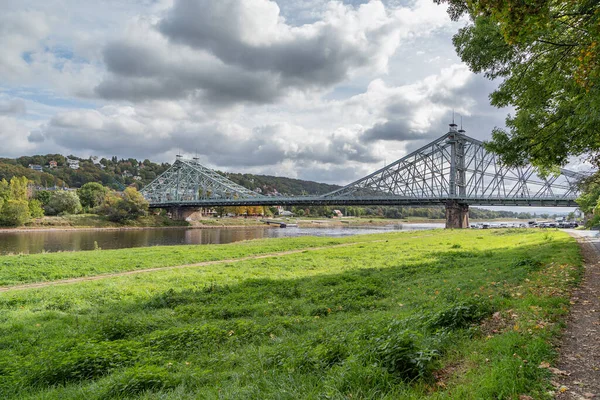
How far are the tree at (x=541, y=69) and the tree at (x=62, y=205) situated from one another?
83375mm

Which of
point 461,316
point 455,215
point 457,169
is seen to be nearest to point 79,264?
point 461,316

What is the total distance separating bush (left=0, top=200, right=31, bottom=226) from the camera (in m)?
58.6

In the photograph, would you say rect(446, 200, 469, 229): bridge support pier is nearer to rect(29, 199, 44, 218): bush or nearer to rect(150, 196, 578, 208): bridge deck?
rect(150, 196, 578, 208): bridge deck

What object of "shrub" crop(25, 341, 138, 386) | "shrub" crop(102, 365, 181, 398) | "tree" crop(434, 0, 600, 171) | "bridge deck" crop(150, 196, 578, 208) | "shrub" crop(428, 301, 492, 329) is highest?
"tree" crop(434, 0, 600, 171)

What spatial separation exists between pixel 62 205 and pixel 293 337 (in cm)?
8410

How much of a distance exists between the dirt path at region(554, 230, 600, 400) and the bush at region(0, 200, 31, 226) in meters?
74.7

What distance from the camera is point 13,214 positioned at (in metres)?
58.9

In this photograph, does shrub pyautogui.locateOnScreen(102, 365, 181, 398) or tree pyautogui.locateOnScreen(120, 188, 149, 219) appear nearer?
shrub pyautogui.locateOnScreen(102, 365, 181, 398)

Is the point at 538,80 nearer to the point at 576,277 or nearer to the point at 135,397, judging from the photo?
the point at 576,277

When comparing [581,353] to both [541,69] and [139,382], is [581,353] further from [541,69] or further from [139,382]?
[541,69]

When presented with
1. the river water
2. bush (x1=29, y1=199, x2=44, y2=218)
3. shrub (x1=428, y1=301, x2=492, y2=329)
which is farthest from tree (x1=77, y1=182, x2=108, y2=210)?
shrub (x1=428, y1=301, x2=492, y2=329)

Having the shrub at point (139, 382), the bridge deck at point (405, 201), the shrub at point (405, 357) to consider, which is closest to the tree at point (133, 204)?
the bridge deck at point (405, 201)

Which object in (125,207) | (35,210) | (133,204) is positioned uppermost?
(133,204)

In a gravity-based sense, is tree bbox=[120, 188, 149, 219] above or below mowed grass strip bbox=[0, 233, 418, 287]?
above
